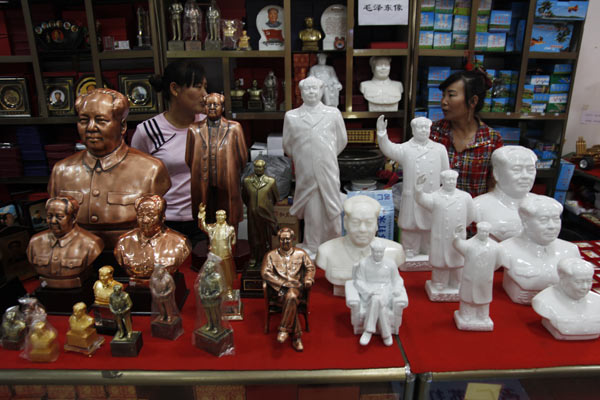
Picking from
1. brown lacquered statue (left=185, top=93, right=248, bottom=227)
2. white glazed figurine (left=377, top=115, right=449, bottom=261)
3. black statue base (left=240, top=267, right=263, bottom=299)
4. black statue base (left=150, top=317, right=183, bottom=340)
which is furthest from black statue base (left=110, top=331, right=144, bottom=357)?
white glazed figurine (left=377, top=115, right=449, bottom=261)

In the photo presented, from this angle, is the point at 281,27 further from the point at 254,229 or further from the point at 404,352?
the point at 404,352

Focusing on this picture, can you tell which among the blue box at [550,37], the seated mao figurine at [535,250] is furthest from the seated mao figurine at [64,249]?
the blue box at [550,37]

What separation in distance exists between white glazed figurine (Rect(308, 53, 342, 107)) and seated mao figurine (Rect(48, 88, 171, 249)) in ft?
6.80

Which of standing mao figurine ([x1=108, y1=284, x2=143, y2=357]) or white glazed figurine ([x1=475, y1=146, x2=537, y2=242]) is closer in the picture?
standing mao figurine ([x1=108, y1=284, x2=143, y2=357])

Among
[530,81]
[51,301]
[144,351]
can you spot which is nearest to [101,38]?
[51,301]

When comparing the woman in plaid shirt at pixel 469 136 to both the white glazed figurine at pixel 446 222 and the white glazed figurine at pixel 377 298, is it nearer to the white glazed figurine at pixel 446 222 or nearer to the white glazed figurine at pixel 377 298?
the white glazed figurine at pixel 446 222

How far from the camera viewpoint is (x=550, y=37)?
3605mm

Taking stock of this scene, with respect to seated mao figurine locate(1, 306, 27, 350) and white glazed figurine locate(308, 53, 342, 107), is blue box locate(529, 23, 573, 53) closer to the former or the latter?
white glazed figurine locate(308, 53, 342, 107)

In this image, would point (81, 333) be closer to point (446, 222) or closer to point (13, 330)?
point (13, 330)

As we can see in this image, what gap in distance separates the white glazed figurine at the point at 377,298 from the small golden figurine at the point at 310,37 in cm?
252

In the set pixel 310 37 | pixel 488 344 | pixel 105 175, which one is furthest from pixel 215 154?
pixel 310 37

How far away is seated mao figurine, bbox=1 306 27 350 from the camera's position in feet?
4.76

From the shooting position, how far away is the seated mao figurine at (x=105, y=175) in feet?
5.57

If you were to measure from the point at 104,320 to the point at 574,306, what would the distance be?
1.77m
